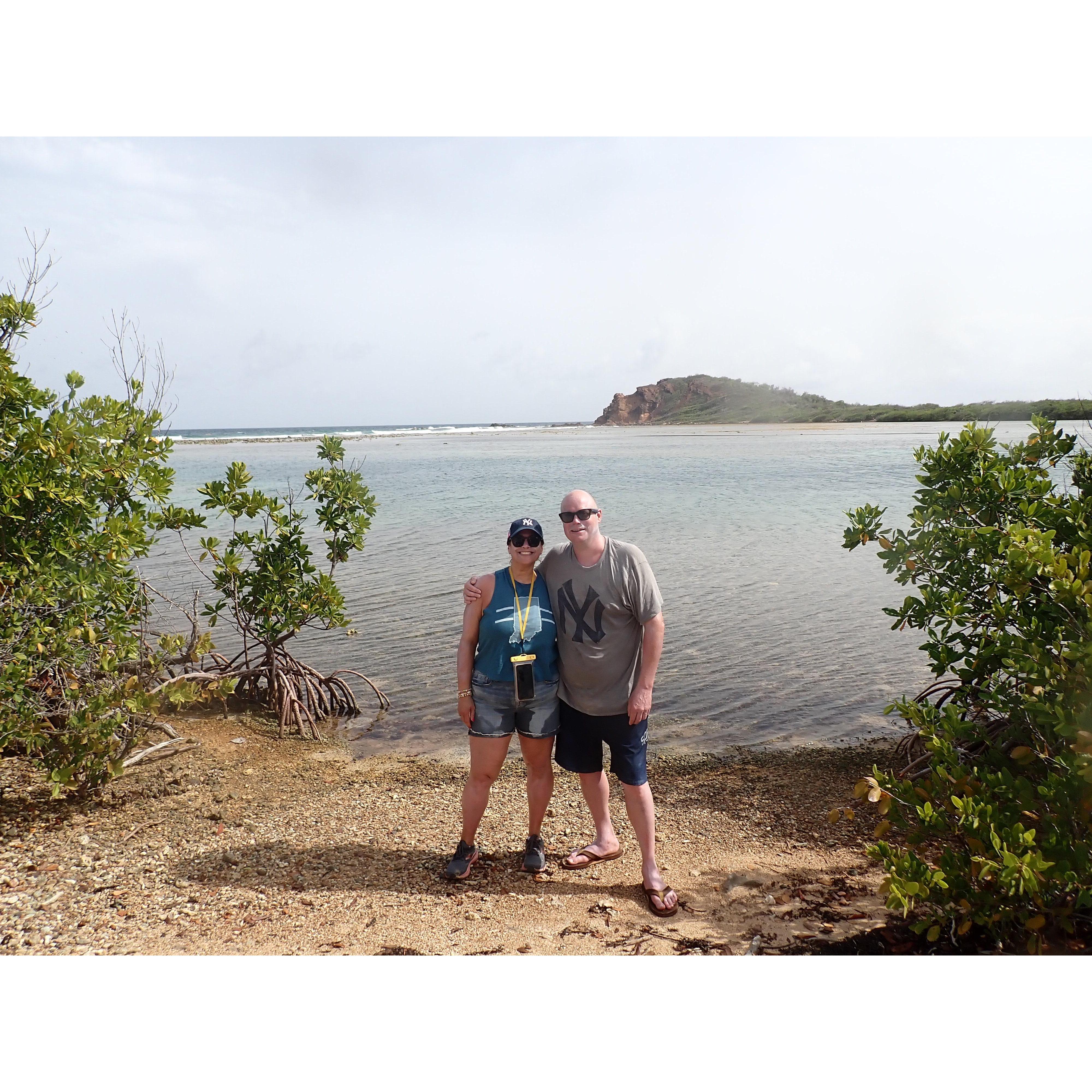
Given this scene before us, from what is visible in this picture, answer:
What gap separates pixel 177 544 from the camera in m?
17.4

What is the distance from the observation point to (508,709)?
4.32 m

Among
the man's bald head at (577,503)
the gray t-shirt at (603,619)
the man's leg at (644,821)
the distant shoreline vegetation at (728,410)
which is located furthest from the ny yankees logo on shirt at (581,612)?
the distant shoreline vegetation at (728,410)

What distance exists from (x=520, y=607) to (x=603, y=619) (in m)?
0.47

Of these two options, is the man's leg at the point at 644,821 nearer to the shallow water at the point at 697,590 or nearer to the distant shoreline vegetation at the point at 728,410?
the shallow water at the point at 697,590

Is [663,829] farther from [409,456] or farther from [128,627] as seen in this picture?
[409,456]

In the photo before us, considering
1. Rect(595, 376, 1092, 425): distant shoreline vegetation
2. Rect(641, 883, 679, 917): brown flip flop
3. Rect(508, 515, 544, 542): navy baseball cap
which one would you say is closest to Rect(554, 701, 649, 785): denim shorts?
Rect(641, 883, 679, 917): brown flip flop

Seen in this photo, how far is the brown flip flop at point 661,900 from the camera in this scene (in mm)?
4121

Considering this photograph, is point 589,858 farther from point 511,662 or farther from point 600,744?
point 511,662

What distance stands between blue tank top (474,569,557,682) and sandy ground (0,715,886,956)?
Result: 130 centimetres

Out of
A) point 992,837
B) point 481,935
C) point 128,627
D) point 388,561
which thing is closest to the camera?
point 992,837

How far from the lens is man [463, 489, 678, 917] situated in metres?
4.14

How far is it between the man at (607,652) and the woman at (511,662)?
0.08m

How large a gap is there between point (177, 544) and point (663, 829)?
50.4 ft

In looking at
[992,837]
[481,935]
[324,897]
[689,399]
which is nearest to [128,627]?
[324,897]
